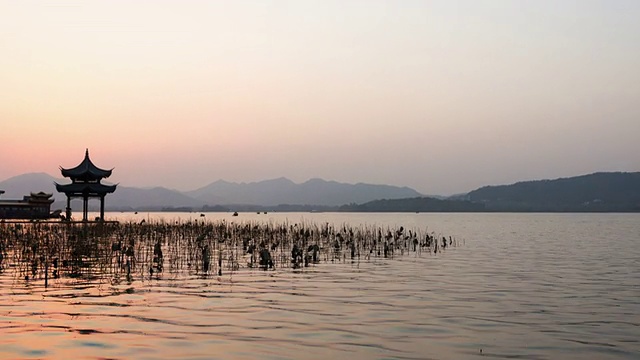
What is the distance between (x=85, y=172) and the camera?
56469 mm

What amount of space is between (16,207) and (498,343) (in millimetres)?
64860

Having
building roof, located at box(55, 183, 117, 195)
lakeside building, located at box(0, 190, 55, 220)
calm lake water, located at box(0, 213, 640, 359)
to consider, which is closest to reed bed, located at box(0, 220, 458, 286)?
calm lake water, located at box(0, 213, 640, 359)

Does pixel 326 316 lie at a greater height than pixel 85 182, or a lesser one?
lesser

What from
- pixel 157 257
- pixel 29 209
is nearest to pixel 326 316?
pixel 157 257

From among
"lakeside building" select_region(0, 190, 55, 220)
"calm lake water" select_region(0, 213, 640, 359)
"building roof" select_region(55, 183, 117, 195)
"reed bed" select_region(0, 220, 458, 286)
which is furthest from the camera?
"lakeside building" select_region(0, 190, 55, 220)

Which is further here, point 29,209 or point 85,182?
point 29,209

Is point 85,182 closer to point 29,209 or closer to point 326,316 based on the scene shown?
point 29,209

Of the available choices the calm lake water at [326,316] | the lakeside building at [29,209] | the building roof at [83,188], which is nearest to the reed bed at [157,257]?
the calm lake water at [326,316]

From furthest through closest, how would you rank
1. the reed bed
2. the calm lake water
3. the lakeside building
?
1. the lakeside building
2. the reed bed
3. the calm lake water

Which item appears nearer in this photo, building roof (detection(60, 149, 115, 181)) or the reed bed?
the reed bed

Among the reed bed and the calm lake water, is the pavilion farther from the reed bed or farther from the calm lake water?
Answer: the calm lake water

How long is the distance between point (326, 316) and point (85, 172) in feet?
152

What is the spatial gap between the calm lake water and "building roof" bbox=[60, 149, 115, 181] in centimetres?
3454

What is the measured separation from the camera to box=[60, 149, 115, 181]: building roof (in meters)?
56.5
